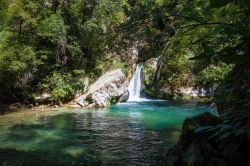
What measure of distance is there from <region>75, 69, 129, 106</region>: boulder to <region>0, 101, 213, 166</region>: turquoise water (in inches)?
86.1

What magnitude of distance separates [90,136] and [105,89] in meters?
9.45

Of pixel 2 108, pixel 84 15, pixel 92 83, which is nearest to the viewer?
pixel 2 108

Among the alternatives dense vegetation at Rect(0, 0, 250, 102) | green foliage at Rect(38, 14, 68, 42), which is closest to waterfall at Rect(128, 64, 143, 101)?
dense vegetation at Rect(0, 0, 250, 102)

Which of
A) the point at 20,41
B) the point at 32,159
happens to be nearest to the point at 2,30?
the point at 20,41

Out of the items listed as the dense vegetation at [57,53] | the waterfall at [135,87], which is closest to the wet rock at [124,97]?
the waterfall at [135,87]

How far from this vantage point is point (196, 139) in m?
4.48

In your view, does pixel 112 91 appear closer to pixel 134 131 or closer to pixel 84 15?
pixel 84 15

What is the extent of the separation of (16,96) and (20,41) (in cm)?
353

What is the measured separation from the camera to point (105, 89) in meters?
20.6

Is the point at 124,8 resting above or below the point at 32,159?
above

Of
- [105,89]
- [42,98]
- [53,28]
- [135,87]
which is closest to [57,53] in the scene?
[53,28]

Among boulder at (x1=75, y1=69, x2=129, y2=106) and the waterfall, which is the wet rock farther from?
the waterfall

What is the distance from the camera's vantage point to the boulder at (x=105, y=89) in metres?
20.2

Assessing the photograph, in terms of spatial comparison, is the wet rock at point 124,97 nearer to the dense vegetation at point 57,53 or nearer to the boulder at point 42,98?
the dense vegetation at point 57,53
